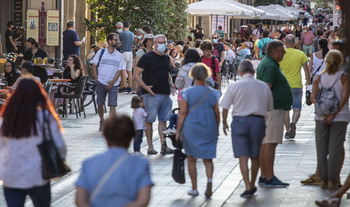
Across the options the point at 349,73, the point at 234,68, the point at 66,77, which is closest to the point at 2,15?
the point at 234,68

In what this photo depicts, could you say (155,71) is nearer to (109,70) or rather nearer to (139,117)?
(139,117)

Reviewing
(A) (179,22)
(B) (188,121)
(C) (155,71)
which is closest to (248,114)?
(B) (188,121)

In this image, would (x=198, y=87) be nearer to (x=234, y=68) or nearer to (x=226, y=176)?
(x=226, y=176)

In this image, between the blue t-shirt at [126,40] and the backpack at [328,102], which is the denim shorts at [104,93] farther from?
the blue t-shirt at [126,40]

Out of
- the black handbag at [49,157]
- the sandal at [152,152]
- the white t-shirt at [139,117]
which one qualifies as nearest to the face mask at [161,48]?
the white t-shirt at [139,117]

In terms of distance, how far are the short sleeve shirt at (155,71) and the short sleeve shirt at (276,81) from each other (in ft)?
9.11

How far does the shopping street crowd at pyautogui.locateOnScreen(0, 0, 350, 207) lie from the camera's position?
510 centimetres

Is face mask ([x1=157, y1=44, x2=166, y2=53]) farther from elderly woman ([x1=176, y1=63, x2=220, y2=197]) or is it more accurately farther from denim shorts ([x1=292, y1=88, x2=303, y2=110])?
elderly woman ([x1=176, y1=63, x2=220, y2=197])

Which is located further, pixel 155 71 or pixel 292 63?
pixel 292 63

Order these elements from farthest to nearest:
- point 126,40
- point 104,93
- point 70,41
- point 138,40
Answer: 1. point 138,40
2. point 126,40
3. point 70,41
4. point 104,93

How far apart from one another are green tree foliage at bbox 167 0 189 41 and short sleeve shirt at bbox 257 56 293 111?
2519 centimetres

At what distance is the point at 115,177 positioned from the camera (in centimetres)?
499

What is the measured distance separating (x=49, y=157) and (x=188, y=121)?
3.44 metres

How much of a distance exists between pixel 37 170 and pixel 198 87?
3.66 metres
